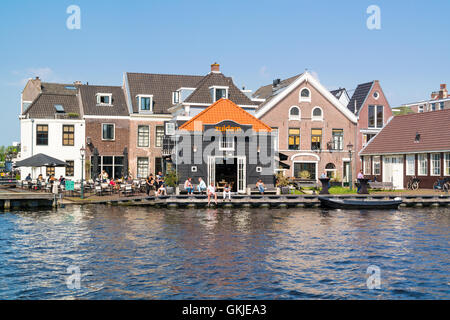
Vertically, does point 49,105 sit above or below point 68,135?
above

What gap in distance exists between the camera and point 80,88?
57.2 m

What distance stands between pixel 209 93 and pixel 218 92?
3.00 feet

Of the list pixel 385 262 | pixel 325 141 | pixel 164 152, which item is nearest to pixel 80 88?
pixel 164 152

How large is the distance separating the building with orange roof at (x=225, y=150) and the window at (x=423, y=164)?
15788 millimetres

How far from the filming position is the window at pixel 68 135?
5475cm

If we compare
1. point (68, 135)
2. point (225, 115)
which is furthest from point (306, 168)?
point (68, 135)

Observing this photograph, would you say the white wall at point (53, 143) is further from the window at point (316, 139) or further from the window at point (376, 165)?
the window at point (376, 165)

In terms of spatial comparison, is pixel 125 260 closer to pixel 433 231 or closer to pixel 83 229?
pixel 83 229

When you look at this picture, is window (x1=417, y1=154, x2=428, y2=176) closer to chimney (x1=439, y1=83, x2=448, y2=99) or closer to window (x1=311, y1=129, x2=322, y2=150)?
window (x1=311, y1=129, x2=322, y2=150)

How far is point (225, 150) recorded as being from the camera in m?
42.6

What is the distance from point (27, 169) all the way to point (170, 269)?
41443 millimetres

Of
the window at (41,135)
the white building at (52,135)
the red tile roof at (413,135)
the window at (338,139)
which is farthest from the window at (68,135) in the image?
the red tile roof at (413,135)

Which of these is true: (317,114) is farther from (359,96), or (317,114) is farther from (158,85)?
(158,85)
